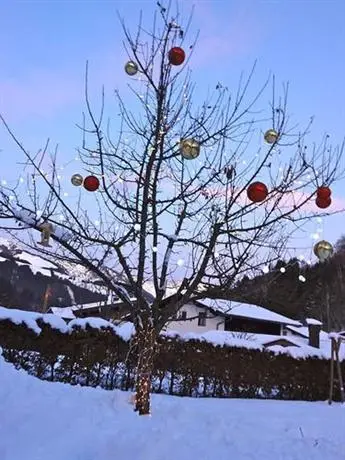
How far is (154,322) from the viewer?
6.45 m

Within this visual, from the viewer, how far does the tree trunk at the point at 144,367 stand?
250 inches

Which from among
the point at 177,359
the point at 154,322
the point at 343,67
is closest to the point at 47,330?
the point at 177,359

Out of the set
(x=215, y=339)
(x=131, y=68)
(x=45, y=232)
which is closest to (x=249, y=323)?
(x=215, y=339)

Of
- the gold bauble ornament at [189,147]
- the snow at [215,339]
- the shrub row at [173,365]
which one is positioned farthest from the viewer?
the snow at [215,339]

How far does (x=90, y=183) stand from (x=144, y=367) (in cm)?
252

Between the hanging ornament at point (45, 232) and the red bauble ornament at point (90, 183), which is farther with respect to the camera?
the red bauble ornament at point (90, 183)

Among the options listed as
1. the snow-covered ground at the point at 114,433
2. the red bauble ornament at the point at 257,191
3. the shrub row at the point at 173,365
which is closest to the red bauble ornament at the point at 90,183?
the red bauble ornament at the point at 257,191

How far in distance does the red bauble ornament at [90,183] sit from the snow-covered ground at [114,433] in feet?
8.63

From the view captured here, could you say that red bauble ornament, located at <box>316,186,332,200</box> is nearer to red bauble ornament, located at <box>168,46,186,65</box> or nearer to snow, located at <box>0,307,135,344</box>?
red bauble ornament, located at <box>168,46,186,65</box>

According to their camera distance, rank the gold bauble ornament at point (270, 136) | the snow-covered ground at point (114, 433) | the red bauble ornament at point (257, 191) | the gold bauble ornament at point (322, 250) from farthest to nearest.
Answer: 1. the gold bauble ornament at point (270, 136)
2. the gold bauble ornament at point (322, 250)
3. the red bauble ornament at point (257, 191)
4. the snow-covered ground at point (114, 433)

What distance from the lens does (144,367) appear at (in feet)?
21.3

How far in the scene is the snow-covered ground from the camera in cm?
457

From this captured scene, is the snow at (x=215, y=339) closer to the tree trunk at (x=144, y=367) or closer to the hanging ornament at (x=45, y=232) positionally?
the tree trunk at (x=144, y=367)

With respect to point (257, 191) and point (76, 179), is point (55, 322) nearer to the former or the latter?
point (76, 179)
